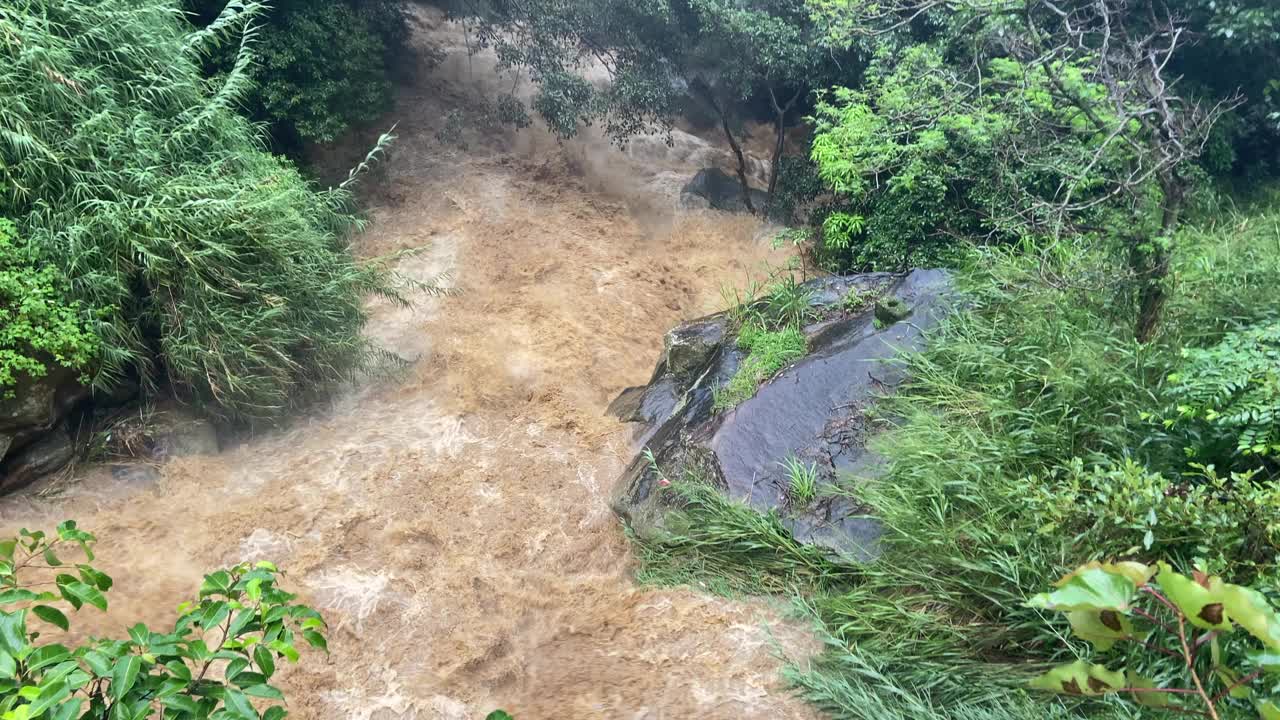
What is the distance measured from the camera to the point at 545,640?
4.56 meters

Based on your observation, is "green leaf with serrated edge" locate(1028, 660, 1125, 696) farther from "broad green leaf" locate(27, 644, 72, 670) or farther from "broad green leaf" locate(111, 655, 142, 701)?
"broad green leaf" locate(27, 644, 72, 670)

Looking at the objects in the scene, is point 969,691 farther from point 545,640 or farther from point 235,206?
point 235,206

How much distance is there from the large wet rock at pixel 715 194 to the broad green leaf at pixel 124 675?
9644 mm

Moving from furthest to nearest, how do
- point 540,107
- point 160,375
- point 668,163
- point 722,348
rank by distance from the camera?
point 668,163
point 540,107
point 722,348
point 160,375

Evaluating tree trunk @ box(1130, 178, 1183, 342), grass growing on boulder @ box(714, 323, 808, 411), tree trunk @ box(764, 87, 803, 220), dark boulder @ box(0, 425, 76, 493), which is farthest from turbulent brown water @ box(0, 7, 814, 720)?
tree trunk @ box(1130, 178, 1183, 342)

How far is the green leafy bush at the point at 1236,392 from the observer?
3387 mm

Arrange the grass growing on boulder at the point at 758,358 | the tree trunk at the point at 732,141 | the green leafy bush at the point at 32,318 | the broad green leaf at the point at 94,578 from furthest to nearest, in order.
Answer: the tree trunk at the point at 732,141, the grass growing on boulder at the point at 758,358, the green leafy bush at the point at 32,318, the broad green leaf at the point at 94,578

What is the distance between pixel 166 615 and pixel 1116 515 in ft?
17.7

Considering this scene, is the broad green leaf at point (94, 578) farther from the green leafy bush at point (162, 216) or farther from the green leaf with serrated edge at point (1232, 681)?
the green leafy bush at point (162, 216)

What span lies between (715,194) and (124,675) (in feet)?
32.8

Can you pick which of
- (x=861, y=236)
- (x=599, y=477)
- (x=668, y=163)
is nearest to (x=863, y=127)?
(x=861, y=236)

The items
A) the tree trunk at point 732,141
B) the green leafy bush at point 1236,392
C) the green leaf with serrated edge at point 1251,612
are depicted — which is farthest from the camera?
the tree trunk at point 732,141

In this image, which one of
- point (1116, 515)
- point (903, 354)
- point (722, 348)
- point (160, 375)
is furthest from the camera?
point (722, 348)

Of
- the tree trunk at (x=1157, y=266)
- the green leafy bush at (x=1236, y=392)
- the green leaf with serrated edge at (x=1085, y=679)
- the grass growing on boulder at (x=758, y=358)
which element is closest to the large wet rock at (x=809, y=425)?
A: the grass growing on boulder at (x=758, y=358)
